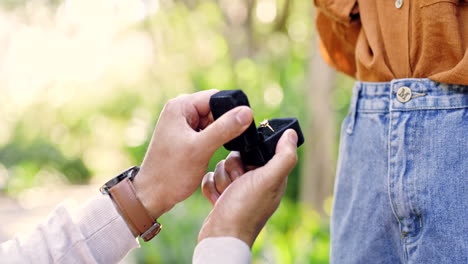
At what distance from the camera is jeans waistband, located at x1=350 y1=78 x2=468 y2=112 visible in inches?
43.0

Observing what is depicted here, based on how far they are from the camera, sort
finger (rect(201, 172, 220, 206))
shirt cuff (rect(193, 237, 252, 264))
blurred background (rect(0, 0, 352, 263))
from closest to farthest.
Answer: shirt cuff (rect(193, 237, 252, 264)), finger (rect(201, 172, 220, 206)), blurred background (rect(0, 0, 352, 263))

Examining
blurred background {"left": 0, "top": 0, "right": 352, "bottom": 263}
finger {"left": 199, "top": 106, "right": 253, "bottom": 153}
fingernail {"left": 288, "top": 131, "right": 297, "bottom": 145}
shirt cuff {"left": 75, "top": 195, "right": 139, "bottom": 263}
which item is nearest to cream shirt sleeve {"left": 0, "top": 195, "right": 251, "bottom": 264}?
shirt cuff {"left": 75, "top": 195, "right": 139, "bottom": 263}

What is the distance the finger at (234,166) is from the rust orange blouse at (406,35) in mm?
378

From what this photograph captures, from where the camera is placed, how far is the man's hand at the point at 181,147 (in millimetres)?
1049

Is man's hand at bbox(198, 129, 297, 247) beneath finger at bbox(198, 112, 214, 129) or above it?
beneath

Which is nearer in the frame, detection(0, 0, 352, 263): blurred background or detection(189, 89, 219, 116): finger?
detection(189, 89, 219, 116): finger

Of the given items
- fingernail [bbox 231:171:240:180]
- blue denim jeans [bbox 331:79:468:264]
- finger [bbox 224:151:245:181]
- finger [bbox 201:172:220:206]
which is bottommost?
blue denim jeans [bbox 331:79:468:264]

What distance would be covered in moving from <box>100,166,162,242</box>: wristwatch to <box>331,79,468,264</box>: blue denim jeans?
1.59 ft

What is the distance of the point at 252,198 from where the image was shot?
41.6 inches

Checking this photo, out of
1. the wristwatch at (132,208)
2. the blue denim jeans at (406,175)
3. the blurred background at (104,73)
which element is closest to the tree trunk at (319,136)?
the blurred background at (104,73)

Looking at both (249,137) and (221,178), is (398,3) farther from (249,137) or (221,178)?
(221,178)

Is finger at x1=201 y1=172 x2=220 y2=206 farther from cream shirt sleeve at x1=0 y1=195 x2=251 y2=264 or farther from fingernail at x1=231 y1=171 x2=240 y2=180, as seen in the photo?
cream shirt sleeve at x1=0 y1=195 x2=251 y2=264

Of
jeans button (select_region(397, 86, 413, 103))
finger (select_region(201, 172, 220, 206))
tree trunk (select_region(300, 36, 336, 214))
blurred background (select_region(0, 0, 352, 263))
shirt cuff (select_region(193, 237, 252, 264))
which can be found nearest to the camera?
shirt cuff (select_region(193, 237, 252, 264))

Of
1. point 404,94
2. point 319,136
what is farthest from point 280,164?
point 319,136
